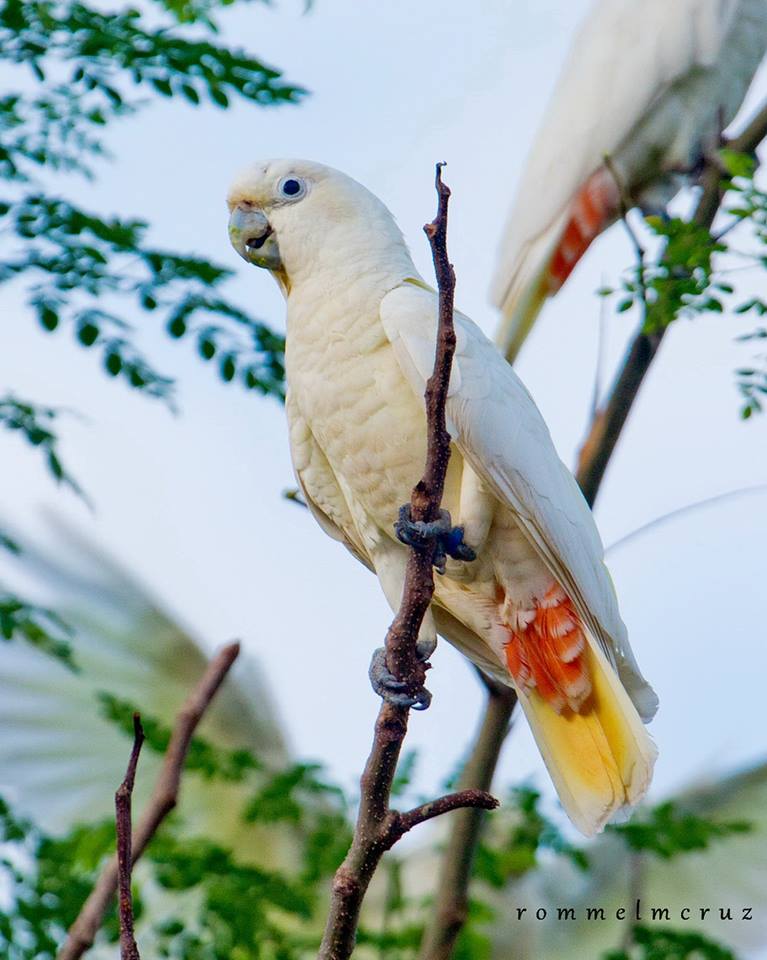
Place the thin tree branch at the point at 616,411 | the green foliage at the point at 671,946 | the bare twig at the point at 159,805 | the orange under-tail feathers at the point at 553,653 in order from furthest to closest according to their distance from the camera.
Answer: the thin tree branch at the point at 616,411, the green foliage at the point at 671,946, the orange under-tail feathers at the point at 553,653, the bare twig at the point at 159,805

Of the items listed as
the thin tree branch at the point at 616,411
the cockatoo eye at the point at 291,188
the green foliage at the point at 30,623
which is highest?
the thin tree branch at the point at 616,411

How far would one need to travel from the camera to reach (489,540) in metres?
1.84

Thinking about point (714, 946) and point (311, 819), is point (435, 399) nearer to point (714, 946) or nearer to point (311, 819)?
point (714, 946)

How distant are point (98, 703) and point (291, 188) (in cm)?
172

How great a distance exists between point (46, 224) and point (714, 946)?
5.93ft

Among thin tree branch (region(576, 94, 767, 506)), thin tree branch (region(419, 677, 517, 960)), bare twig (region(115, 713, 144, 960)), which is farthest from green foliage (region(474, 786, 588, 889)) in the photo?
bare twig (region(115, 713, 144, 960))

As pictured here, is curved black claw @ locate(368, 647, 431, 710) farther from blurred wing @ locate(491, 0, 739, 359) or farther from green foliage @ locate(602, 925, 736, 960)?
blurred wing @ locate(491, 0, 739, 359)

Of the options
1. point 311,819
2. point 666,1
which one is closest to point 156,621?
point 311,819

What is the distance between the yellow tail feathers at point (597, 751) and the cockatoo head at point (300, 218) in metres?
0.71

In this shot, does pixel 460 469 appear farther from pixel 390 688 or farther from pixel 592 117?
pixel 592 117

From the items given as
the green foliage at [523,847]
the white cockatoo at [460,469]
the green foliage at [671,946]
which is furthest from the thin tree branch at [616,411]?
the green foliage at [671,946]

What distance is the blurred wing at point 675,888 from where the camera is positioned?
3328mm

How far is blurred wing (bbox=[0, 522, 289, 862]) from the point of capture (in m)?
3.35

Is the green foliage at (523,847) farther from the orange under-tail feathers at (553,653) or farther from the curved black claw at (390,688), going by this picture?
the curved black claw at (390,688)
